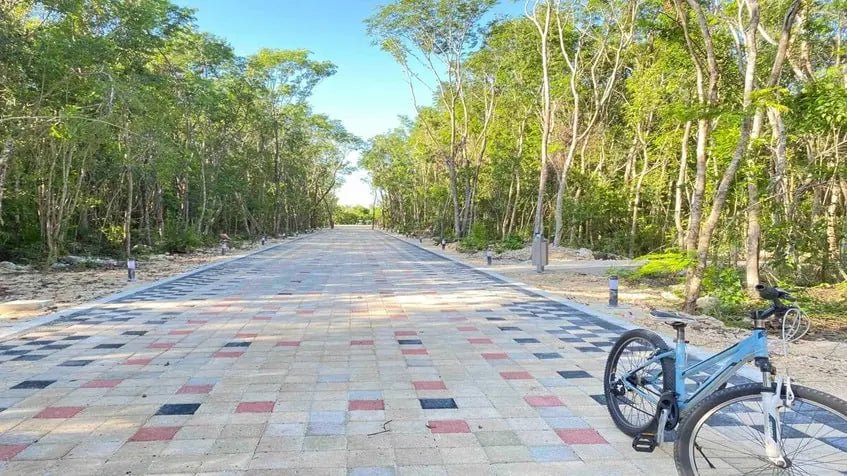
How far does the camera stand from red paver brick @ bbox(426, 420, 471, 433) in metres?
3.89

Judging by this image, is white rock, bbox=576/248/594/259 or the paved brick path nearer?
the paved brick path

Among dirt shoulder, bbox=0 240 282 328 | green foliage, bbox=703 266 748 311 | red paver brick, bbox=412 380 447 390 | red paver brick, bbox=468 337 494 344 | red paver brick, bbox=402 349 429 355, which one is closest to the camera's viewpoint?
red paver brick, bbox=412 380 447 390

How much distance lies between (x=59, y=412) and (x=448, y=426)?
2880 mm

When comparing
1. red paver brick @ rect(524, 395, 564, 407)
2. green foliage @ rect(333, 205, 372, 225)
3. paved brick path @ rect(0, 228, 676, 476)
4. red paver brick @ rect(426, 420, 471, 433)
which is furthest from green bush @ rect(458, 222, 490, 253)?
green foliage @ rect(333, 205, 372, 225)

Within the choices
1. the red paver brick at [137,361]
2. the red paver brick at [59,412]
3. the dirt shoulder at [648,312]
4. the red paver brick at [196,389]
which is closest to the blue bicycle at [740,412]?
the dirt shoulder at [648,312]

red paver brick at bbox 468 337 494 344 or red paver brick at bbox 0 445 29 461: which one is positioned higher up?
red paver brick at bbox 468 337 494 344

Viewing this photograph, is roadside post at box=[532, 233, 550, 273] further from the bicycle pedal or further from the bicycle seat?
the bicycle pedal

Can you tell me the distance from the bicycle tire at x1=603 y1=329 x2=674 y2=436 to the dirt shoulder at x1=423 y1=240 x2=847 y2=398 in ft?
2.10

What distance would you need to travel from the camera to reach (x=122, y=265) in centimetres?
1705

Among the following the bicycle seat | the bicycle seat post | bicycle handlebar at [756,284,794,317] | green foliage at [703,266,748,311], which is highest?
bicycle handlebar at [756,284,794,317]

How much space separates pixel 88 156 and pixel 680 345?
1727cm

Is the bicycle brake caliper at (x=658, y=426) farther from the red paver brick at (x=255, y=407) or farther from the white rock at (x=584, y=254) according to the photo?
the white rock at (x=584, y=254)

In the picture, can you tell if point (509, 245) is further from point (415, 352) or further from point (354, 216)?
point (354, 216)

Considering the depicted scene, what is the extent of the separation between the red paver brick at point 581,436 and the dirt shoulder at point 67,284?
297 inches
